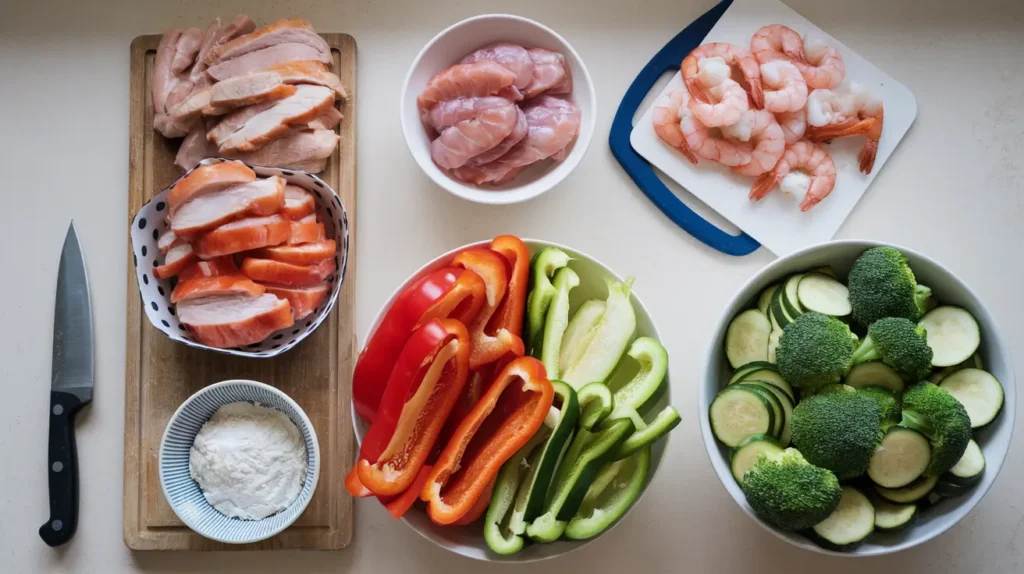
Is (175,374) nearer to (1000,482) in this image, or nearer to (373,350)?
(373,350)

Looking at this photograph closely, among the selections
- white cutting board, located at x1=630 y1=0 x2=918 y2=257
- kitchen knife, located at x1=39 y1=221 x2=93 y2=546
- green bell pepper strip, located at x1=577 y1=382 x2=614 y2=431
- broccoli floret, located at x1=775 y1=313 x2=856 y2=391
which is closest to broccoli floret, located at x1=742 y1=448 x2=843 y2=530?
broccoli floret, located at x1=775 y1=313 x2=856 y2=391

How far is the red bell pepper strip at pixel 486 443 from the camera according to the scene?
148cm

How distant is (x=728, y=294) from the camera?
1907 millimetres

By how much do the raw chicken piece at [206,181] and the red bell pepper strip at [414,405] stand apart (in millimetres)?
509

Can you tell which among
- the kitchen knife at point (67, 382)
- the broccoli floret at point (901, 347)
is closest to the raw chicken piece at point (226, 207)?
the kitchen knife at point (67, 382)

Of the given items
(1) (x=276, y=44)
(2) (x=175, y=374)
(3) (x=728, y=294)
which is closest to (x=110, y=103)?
(1) (x=276, y=44)

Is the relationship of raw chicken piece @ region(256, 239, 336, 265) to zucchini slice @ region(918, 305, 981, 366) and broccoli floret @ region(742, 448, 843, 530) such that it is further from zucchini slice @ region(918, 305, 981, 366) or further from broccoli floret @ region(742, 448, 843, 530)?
zucchini slice @ region(918, 305, 981, 366)

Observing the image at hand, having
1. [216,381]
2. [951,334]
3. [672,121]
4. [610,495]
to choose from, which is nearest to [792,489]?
[610,495]

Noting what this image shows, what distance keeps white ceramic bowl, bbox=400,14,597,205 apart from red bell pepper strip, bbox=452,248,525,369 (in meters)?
0.23

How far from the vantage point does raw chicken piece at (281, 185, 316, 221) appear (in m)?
1.71

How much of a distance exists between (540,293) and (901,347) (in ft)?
2.13

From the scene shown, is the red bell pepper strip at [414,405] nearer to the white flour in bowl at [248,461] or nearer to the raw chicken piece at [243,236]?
the white flour in bowl at [248,461]

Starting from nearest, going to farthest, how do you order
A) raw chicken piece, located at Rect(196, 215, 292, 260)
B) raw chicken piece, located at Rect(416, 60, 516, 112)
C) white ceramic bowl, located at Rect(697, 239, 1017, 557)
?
white ceramic bowl, located at Rect(697, 239, 1017, 557)
raw chicken piece, located at Rect(196, 215, 292, 260)
raw chicken piece, located at Rect(416, 60, 516, 112)

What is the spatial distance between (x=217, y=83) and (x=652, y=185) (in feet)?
3.20
